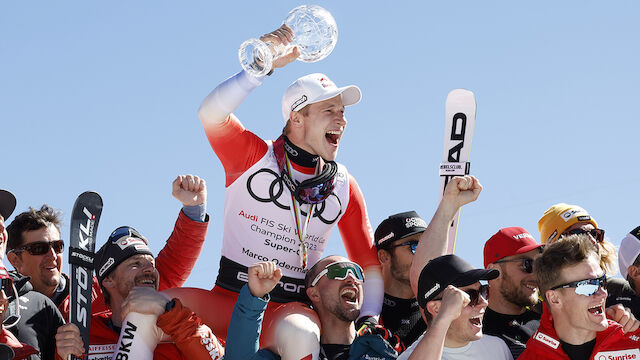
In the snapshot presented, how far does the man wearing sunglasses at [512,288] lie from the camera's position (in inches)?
294

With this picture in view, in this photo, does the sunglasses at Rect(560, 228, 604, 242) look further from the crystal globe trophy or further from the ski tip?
the crystal globe trophy

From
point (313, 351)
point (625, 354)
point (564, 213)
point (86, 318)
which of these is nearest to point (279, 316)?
point (313, 351)

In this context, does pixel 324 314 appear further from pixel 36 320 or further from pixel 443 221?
pixel 36 320

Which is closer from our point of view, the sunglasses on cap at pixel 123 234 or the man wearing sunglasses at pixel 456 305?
the man wearing sunglasses at pixel 456 305

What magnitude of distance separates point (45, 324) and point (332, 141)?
9.35 ft

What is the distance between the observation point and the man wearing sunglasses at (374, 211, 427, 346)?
7930 mm

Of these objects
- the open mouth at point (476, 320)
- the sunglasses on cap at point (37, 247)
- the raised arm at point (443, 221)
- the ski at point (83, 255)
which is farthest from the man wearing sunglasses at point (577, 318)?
the sunglasses on cap at point (37, 247)

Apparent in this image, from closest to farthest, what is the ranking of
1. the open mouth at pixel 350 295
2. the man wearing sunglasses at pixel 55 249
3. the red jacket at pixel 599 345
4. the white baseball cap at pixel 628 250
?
the red jacket at pixel 599 345
the open mouth at pixel 350 295
the man wearing sunglasses at pixel 55 249
the white baseball cap at pixel 628 250

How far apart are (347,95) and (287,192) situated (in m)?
1.06

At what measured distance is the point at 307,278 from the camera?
7.39m

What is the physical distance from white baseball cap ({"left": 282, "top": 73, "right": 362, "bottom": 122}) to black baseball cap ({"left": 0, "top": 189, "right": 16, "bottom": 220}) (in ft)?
8.33

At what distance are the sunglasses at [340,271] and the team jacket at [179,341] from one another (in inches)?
41.8

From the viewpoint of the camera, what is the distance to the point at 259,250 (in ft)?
24.5

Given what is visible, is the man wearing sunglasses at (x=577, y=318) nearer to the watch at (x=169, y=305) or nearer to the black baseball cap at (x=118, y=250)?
the watch at (x=169, y=305)
